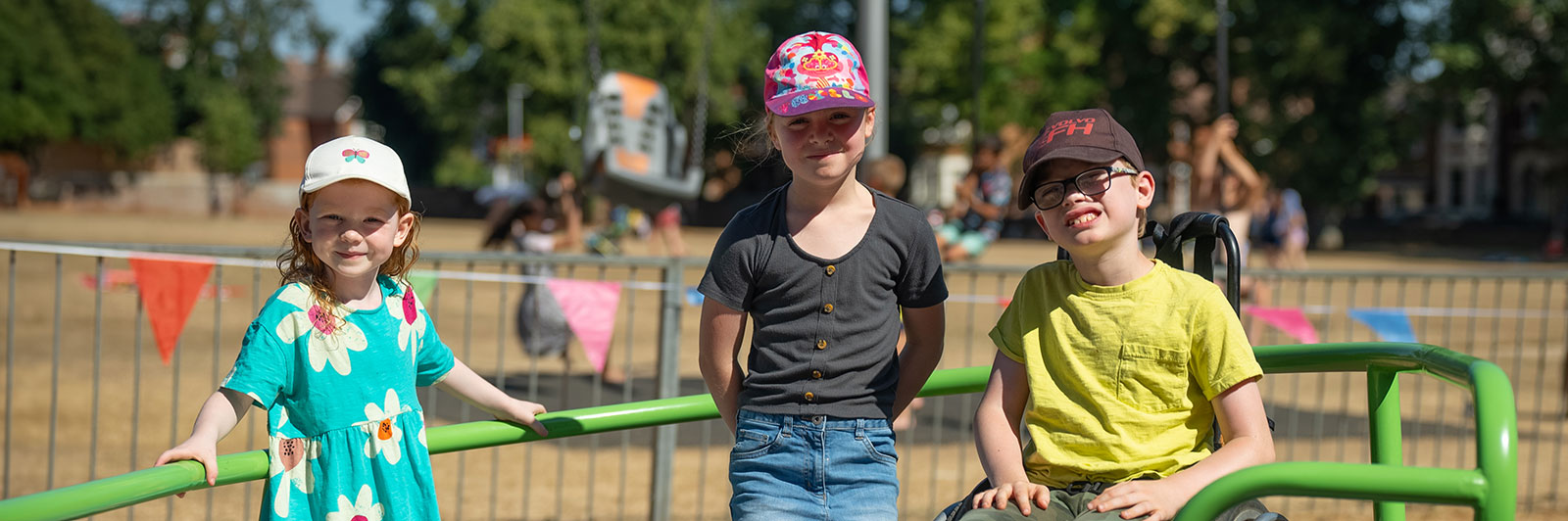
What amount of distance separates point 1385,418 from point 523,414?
1.64m

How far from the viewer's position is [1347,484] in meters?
1.70

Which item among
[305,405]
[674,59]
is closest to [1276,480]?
[305,405]

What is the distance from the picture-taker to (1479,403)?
68.1 inches

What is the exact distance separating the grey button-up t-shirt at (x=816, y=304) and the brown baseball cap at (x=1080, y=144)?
0.25 meters

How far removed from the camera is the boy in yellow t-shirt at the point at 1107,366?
222 centimetres

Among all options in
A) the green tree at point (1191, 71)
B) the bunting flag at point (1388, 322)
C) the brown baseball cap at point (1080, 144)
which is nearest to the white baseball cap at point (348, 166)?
the brown baseball cap at point (1080, 144)

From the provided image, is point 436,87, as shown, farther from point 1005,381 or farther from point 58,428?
point 1005,381

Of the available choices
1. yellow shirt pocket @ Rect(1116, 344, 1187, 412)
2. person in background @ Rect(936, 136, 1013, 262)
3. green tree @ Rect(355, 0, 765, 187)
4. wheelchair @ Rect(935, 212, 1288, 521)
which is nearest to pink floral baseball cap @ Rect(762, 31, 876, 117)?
wheelchair @ Rect(935, 212, 1288, 521)

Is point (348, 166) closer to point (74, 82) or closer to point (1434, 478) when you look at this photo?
point (1434, 478)

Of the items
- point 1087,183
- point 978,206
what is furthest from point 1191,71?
point 1087,183

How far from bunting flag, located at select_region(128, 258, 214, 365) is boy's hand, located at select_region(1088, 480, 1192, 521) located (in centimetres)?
399

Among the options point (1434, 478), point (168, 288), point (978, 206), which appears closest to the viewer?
point (1434, 478)

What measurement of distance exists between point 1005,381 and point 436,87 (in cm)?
4587

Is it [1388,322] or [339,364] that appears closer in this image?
[339,364]
